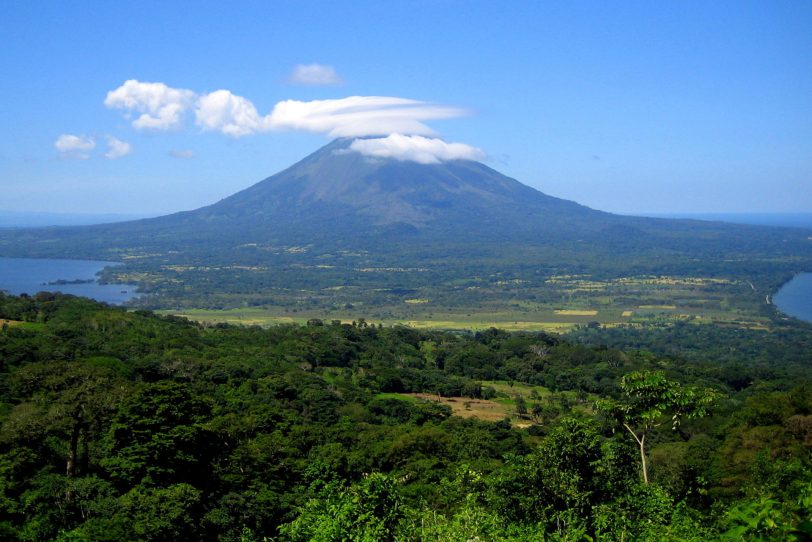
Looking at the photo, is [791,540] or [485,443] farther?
[485,443]

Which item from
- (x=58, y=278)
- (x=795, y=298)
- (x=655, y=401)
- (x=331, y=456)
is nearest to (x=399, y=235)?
(x=58, y=278)

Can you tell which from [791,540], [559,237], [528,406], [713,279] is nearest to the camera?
[791,540]

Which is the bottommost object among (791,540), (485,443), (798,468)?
(485,443)

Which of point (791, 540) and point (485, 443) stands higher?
point (791, 540)

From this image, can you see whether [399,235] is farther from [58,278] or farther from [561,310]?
[561,310]

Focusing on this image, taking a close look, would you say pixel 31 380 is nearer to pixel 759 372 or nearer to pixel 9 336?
pixel 9 336

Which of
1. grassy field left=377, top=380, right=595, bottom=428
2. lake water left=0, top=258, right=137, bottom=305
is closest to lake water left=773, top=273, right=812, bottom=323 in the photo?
grassy field left=377, top=380, right=595, bottom=428

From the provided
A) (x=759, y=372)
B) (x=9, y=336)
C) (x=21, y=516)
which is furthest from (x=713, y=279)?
(x=21, y=516)

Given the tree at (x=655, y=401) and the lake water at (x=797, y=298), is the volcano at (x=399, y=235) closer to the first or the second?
the lake water at (x=797, y=298)
